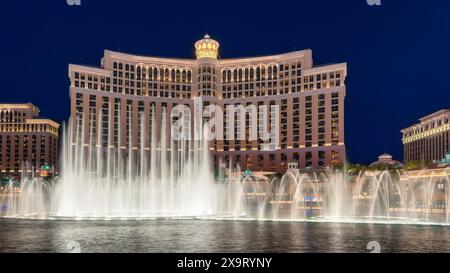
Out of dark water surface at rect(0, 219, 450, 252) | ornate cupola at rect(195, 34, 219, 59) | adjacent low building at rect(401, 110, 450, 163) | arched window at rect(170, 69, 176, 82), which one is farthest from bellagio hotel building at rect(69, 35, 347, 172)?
dark water surface at rect(0, 219, 450, 252)

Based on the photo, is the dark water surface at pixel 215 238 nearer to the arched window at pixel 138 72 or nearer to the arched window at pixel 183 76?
the arched window at pixel 138 72

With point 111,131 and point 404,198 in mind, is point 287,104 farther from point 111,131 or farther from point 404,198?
point 404,198

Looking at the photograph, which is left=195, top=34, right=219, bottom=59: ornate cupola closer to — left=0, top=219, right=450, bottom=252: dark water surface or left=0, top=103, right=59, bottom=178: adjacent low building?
left=0, top=103, right=59, bottom=178: adjacent low building

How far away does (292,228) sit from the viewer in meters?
30.6

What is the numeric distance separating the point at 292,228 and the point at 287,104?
3944 inches

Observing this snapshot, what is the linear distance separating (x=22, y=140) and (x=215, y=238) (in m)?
139

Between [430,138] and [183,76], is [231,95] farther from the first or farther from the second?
[430,138]

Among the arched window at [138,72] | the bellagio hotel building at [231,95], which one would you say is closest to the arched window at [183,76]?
the bellagio hotel building at [231,95]

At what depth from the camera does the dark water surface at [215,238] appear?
21.1 meters

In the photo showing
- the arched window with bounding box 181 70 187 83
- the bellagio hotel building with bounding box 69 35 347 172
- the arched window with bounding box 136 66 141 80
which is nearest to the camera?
the bellagio hotel building with bounding box 69 35 347 172

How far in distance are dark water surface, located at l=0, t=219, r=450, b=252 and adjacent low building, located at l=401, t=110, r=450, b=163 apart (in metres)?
95.5

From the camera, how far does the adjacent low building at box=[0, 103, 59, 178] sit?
148 meters

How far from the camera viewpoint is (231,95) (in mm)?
134000
